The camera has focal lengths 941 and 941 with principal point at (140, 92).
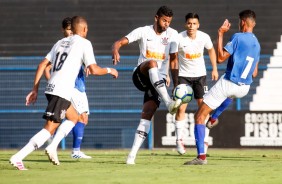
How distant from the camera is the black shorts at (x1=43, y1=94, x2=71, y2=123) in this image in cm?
1094

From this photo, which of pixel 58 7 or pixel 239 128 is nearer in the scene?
pixel 239 128

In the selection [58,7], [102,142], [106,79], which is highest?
[58,7]

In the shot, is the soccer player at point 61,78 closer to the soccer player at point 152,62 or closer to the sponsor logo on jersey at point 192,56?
the soccer player at point 152,62

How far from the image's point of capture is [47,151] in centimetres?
1117

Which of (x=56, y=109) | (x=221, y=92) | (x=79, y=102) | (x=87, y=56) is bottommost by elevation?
(x=79, y=102)

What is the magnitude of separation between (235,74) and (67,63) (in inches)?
91.7

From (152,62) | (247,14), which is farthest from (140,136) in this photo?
(247,14)

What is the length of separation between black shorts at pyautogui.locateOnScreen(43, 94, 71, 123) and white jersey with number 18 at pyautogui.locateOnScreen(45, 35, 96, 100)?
55 mm

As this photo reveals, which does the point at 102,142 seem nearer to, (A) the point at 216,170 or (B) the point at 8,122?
(B) the point at 8,122

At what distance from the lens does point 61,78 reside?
1106 centimetres

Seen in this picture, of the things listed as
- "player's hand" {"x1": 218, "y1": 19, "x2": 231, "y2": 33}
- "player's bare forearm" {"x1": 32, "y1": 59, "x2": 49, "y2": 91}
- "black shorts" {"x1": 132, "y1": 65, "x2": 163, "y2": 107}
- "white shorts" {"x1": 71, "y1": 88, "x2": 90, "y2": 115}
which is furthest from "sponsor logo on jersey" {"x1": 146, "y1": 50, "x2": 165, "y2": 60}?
"player's bare forearm" {"x1": 32, "y1": 59, "x2": 49, "y2": 91}

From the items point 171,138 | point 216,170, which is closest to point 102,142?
point 171,138

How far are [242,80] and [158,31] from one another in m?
1.33

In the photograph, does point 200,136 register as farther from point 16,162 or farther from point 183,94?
point 16,162
